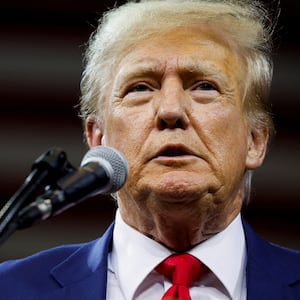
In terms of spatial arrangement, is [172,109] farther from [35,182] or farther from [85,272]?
[35,182]

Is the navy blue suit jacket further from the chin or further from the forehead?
the forehead

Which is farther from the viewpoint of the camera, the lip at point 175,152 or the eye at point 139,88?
the eye at point 139,88

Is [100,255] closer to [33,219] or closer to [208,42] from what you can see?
[208,42]

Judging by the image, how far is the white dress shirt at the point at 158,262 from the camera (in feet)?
5.81

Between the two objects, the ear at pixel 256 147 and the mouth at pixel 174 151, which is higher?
the mouth at pixel 174 151

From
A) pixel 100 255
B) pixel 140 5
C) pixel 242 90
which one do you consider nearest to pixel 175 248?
pixel 100 255

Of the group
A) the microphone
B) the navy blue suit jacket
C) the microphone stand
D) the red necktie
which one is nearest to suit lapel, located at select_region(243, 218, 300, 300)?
the navy blue suit jacket

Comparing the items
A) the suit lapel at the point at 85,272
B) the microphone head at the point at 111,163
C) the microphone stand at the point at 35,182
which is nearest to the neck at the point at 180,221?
the suit lapel at the point at 85,272

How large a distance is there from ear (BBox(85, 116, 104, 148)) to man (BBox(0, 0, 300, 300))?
2 centimetres

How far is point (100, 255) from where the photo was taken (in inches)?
72.7

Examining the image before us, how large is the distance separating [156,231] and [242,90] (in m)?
0.41

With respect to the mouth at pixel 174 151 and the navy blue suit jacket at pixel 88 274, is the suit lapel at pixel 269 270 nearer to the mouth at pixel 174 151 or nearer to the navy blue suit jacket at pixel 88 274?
the navy blue suit jacket at pixel 88 274

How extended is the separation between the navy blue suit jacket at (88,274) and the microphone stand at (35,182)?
0.60 metres

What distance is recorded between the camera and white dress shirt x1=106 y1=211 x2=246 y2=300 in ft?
5.81
